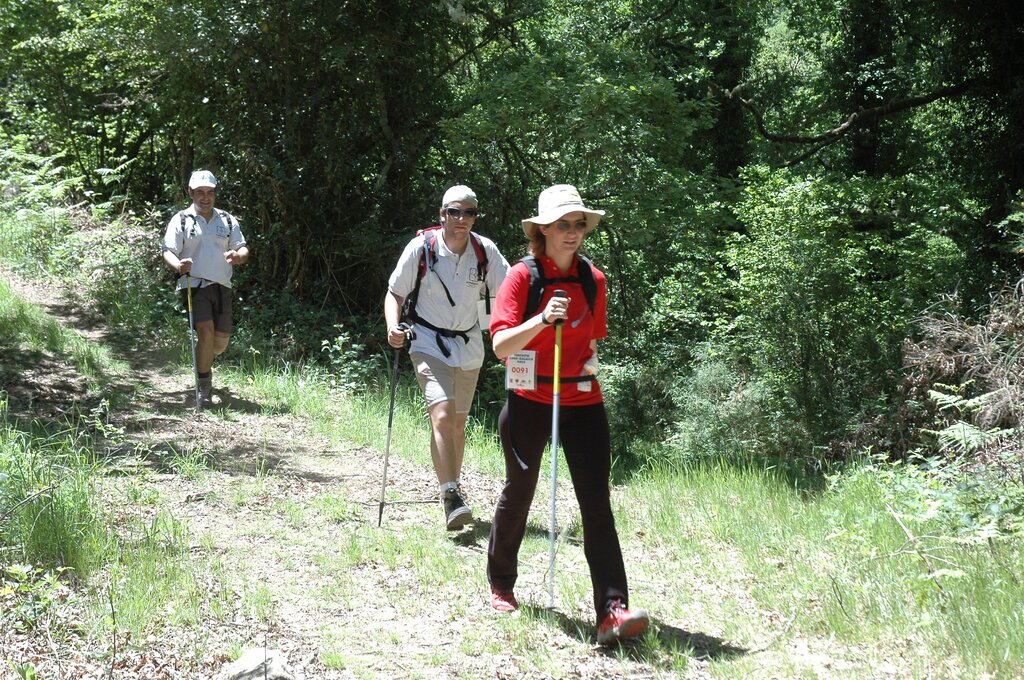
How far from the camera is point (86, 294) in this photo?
1395 centimetres

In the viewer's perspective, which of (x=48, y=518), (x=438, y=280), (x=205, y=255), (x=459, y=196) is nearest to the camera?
(x=48, y=518)

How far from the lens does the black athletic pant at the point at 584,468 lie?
15.4 feet

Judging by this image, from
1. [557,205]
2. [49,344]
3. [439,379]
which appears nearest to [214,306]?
[49,344]

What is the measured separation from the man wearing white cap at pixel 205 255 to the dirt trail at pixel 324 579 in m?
0.88

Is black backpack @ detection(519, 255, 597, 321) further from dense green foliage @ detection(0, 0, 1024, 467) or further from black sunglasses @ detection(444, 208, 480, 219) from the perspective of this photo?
dense green foliage @ detection(0, 0, 1024, 467)

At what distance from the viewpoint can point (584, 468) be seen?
15.5 feet

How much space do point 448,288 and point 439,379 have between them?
Answer: 2.02 ft

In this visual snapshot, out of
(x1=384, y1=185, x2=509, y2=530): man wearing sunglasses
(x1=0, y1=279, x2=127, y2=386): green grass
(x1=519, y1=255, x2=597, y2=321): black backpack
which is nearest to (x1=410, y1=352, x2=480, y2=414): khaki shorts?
(x1=384, y1=185, x2=509, y2=530): man wearing sunglasses

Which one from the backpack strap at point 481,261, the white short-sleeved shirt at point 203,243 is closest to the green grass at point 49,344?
the white short-sleeved shirt at point 203,243

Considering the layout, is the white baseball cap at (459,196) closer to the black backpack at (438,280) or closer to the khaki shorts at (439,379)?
the black backpack at (438,280)

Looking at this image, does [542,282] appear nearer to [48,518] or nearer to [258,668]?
[258,668]

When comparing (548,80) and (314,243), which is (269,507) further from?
(314,243)

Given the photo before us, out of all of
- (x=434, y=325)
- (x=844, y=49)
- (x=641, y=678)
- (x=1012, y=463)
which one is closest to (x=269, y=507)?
(x=434, y=325)

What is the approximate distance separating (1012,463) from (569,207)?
341 centimetres
